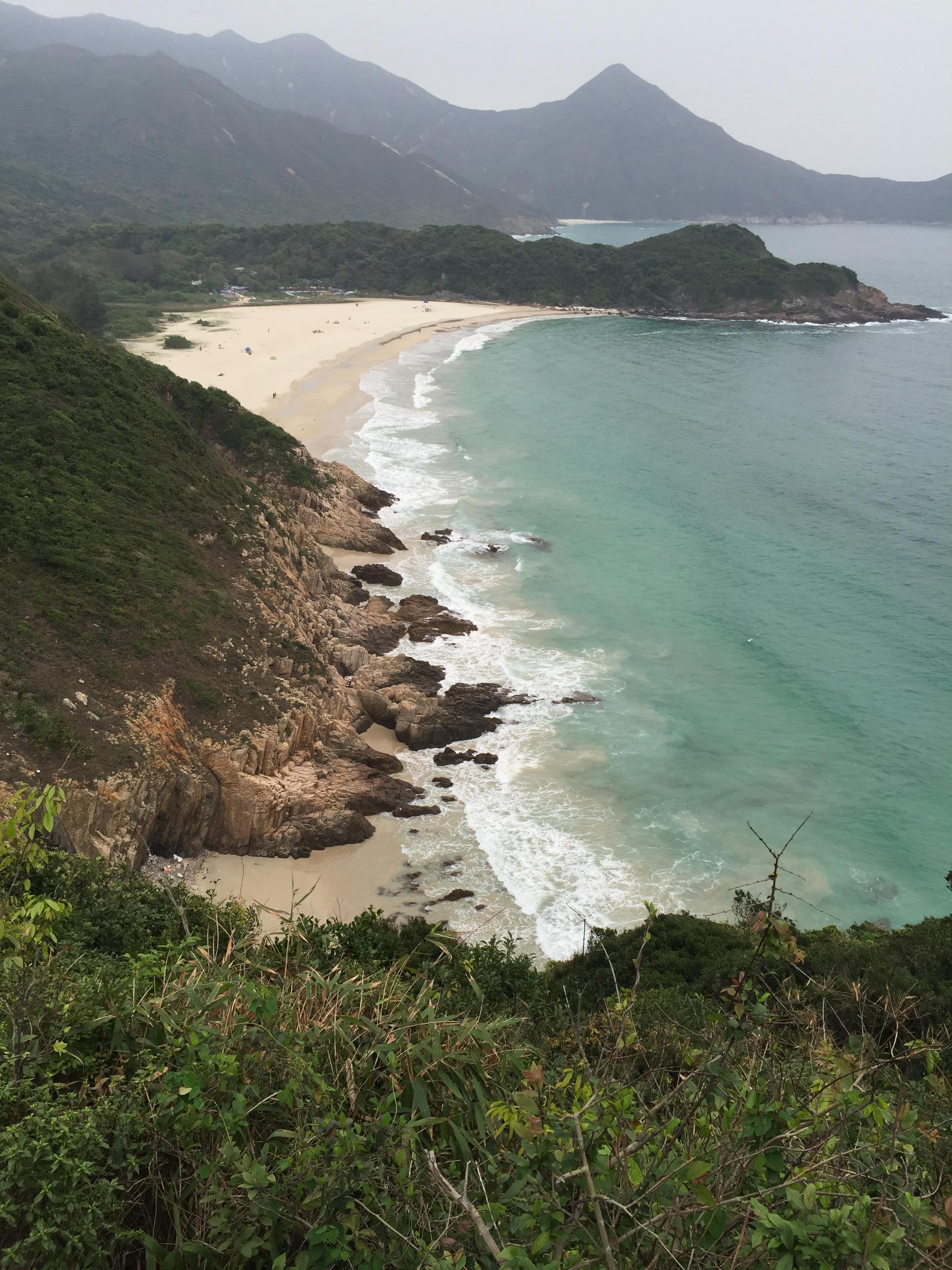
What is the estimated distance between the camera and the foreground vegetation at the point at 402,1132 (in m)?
3.39

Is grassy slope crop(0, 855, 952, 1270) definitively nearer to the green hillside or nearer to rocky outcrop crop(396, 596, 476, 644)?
the green hillside

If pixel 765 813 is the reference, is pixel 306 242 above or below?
above

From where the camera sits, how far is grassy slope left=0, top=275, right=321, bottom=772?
16078 mm

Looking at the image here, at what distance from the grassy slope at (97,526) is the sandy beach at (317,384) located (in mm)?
4023

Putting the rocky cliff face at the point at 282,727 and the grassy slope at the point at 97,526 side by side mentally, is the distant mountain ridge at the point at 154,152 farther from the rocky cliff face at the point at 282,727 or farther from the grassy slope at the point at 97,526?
the rocky cliff face at the point at 282,727

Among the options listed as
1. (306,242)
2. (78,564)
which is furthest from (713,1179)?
(306,242)

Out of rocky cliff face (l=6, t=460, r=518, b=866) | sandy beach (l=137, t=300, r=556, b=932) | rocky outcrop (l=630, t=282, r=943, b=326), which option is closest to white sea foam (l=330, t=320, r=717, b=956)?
rocky cliff face (l=6, t=460, r=518, b=866)

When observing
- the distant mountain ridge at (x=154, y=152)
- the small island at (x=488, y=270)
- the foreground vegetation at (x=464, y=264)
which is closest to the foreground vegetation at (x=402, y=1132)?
the small island at (x=488, y=270)

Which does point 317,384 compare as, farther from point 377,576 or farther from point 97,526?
point 97,526

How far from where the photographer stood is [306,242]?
110125 millimetres

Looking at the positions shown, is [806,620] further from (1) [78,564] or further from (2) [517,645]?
(1) [78,564]

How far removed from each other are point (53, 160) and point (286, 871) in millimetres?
183338

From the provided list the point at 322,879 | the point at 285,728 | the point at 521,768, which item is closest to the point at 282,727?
the point at 285,728

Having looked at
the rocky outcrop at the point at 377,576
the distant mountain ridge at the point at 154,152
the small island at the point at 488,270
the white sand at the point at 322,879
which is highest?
the distant mountain ridge at the point at 154,152
